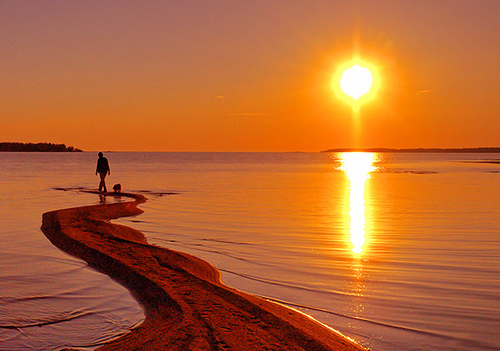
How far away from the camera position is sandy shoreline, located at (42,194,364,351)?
22.5 ft

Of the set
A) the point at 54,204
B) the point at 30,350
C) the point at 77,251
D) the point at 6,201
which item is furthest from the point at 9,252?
the point at 6,201

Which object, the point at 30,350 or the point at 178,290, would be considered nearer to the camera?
the point at 30,350

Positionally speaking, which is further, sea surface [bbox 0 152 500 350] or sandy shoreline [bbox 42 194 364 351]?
sea surface [bbox 0 152 500 350]

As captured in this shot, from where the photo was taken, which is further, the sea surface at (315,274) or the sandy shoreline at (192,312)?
the sea surface at (315,274)

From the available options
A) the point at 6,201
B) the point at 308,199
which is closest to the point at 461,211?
the point at 308,199

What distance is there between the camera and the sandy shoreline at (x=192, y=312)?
22.5 ft

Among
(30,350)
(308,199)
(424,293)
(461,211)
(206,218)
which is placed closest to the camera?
(30,350)

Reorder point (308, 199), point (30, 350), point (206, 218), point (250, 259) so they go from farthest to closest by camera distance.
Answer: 1. point (308, 199)
2. point (206, 218)
3. point (250, 259)
4. point (30, 350)

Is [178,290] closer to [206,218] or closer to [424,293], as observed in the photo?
[424,293]

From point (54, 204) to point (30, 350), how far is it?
21.7 metres

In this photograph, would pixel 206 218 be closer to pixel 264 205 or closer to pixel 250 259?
pixel 264 205

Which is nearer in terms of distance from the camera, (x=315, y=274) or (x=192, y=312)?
(x=192, y=312)

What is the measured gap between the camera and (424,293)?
33.4 feet

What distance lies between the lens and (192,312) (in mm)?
7996
